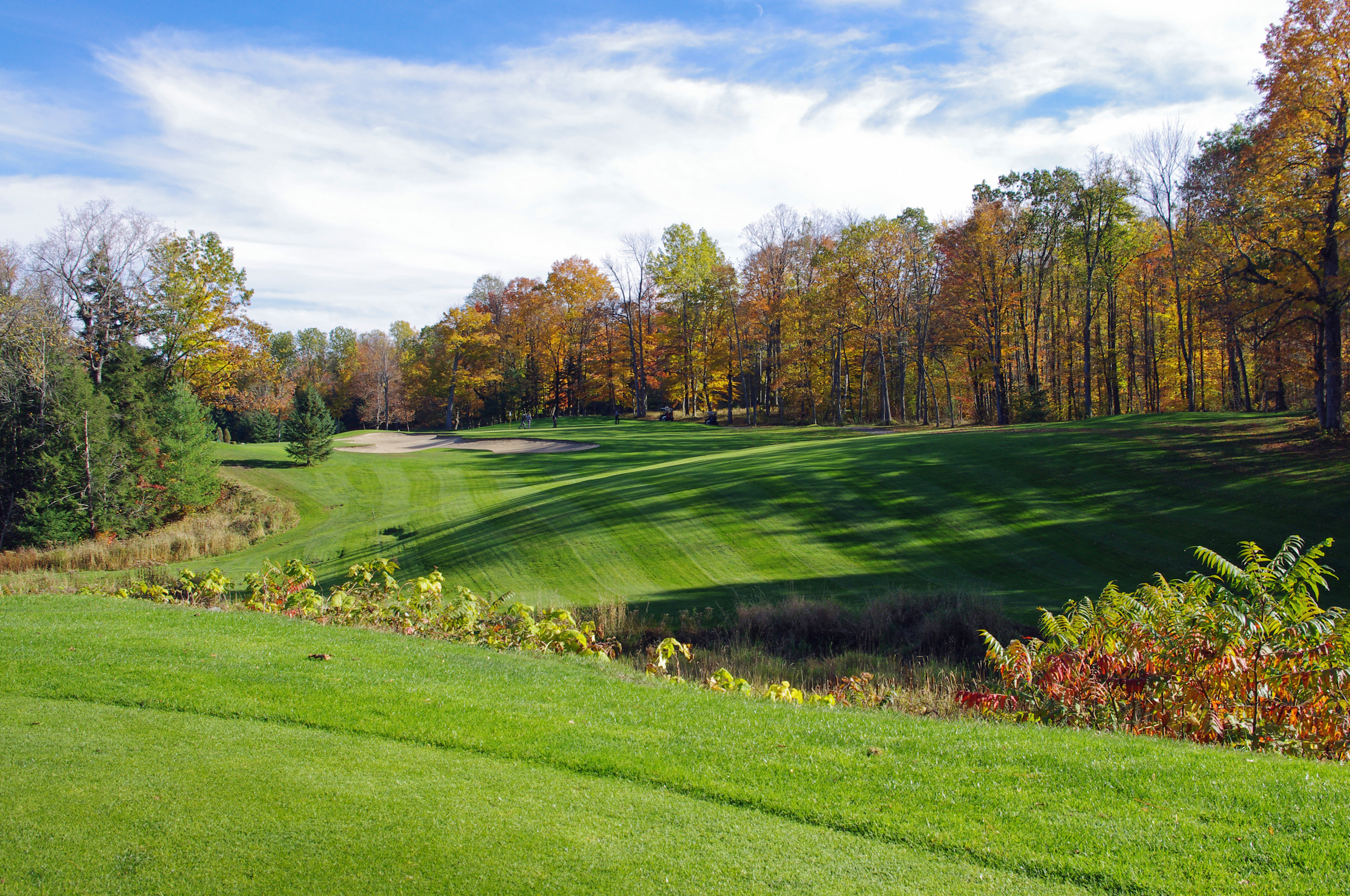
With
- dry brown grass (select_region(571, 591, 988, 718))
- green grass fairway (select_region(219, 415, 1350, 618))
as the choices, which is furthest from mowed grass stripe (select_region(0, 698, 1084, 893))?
green grass fairway (select_region(219, 415, 1350, 618))

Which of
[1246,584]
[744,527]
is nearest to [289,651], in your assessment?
[1246,584]

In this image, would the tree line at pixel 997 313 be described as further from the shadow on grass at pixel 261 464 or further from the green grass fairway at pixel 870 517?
the shadow on grass at pixel 261 464

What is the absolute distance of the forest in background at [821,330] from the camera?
68.3ft

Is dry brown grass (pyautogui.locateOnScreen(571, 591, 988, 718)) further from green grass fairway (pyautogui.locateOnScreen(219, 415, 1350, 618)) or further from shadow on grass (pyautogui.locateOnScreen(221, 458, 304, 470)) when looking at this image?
shadow on grass (pyautogui.locateOnScreen(221, 458, 304, 470))

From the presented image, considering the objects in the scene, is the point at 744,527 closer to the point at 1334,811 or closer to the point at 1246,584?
the point at 1246,584

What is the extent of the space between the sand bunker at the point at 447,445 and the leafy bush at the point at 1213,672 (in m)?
28.1

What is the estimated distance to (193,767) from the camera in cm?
449

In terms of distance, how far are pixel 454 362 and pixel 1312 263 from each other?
50287 mm

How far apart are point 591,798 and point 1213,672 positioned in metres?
5.40

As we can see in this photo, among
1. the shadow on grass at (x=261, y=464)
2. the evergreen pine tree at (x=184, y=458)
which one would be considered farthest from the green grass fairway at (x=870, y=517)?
the shadow on grass at (x=261, y=464)

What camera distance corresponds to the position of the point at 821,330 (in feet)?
144

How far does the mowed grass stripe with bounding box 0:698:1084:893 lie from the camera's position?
3377mm

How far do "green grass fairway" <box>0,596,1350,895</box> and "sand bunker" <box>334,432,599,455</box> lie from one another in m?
28.2

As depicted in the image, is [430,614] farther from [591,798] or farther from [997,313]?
[997,313]
